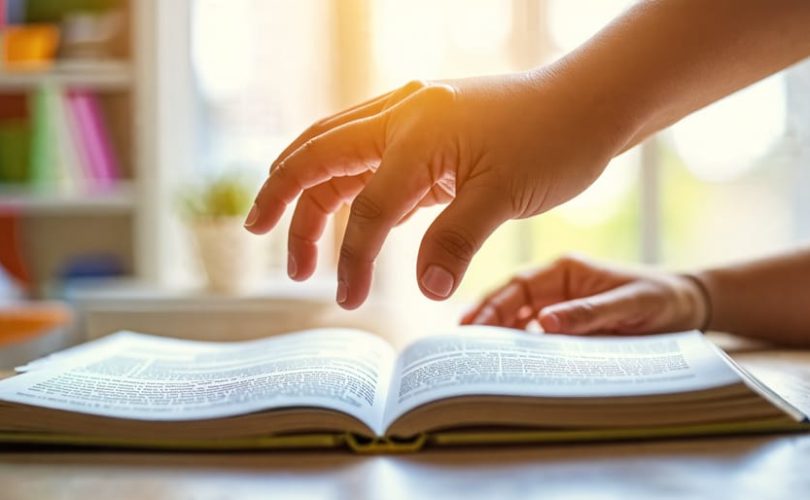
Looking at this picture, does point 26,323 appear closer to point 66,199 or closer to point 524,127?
point 66,199

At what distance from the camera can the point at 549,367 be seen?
74 centimetres

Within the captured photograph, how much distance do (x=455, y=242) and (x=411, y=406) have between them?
14 centimetres

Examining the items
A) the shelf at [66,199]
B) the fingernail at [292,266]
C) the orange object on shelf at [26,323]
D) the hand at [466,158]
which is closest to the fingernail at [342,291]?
the hand at [466,158]

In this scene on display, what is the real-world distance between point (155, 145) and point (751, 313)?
6.24 ft

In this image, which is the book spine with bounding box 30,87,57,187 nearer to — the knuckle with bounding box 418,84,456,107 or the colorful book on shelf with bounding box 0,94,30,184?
the colorful book on shelf with bounding box 0,94,30,184

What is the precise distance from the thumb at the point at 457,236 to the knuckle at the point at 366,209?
0.15 feet

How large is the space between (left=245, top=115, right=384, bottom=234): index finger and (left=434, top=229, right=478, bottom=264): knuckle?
121 mm

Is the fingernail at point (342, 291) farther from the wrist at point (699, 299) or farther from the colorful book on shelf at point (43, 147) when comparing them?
the colorful book on shelf at point (43, 147)

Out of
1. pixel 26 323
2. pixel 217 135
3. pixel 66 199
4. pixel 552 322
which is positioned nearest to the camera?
pixel 552 322

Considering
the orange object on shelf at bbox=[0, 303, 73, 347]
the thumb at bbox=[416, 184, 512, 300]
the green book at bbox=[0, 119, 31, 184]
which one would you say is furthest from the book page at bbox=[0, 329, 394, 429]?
the green book at bbox=[0, 119, 31, 184]

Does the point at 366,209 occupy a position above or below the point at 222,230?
below

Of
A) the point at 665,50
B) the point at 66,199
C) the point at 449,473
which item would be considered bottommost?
the point at 449,473

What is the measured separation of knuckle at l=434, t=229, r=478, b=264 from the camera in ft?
2.34

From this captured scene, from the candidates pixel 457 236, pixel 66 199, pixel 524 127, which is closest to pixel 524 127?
pixel 524 127
